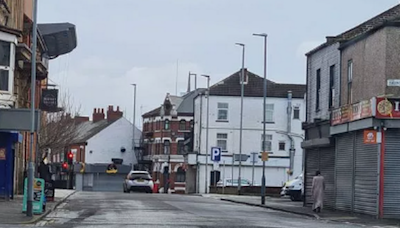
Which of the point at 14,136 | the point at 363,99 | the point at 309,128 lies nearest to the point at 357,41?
the point at 363,99

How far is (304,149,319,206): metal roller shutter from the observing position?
128 ft

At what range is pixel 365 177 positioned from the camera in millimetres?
31438

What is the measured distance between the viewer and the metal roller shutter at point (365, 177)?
30.4 metres

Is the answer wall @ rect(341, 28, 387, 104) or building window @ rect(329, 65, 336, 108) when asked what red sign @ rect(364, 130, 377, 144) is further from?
building window @ rect(329, 65, 336, 108)

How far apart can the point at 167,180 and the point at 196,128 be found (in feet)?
35.1

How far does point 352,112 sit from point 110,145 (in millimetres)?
72205

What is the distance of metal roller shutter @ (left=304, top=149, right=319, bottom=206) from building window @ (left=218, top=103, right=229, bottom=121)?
4073 cm

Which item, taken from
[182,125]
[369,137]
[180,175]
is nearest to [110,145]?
[182,125]

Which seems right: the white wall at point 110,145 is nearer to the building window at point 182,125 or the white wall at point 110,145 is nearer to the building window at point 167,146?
the building window at point 167,146

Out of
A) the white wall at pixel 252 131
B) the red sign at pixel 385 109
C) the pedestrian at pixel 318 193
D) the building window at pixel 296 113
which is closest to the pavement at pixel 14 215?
the pedestrian at pixel 318 193

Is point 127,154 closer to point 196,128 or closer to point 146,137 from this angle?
point 146,137

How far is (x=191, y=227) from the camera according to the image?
21.2 metres

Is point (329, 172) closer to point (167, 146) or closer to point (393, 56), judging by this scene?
point (393, 56)

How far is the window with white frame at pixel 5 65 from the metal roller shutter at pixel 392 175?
45.7 ft
